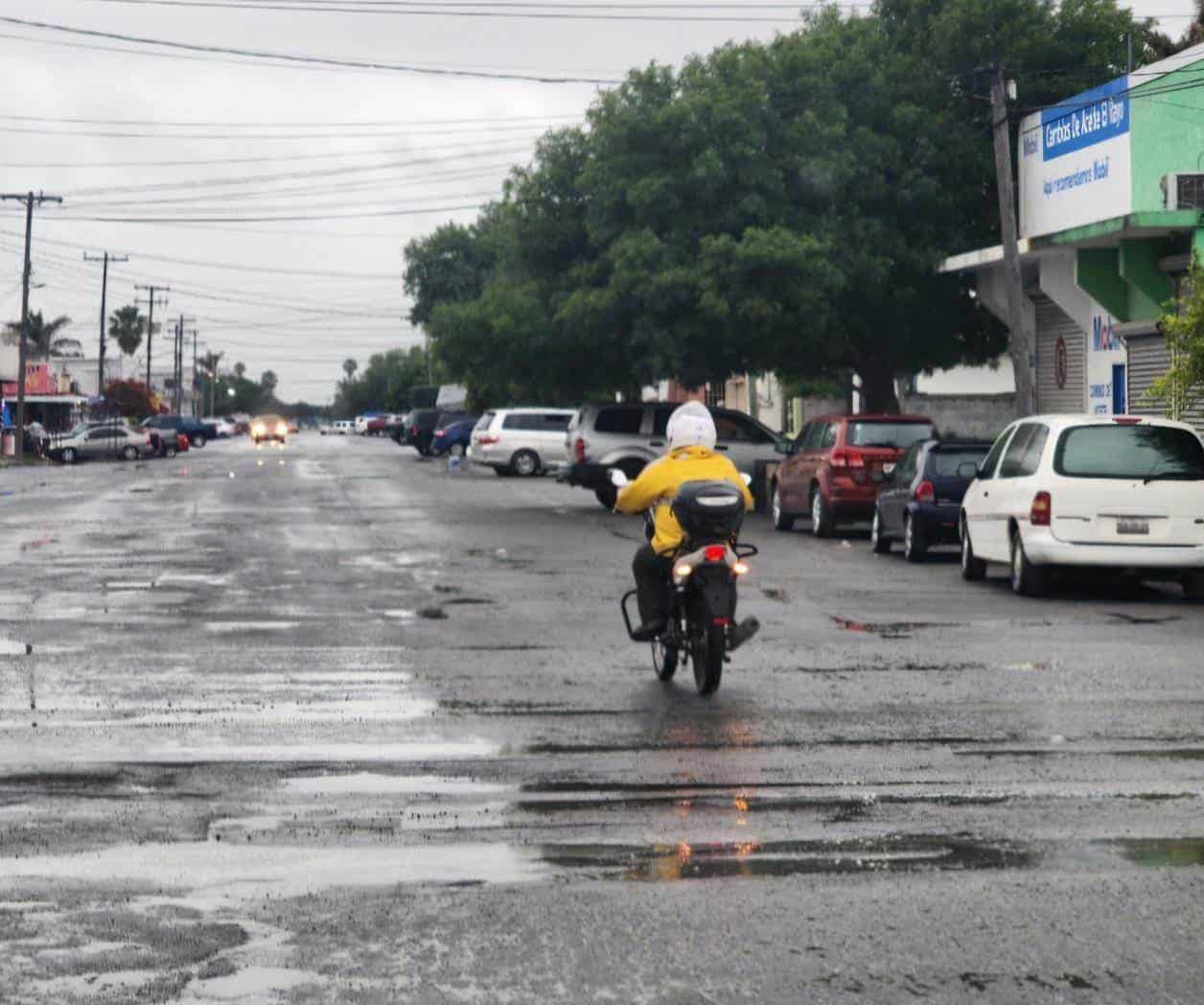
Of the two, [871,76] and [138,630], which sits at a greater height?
[871,76]

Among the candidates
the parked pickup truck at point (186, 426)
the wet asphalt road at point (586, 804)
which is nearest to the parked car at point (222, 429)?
the parked pickup truck at point (186, 426)

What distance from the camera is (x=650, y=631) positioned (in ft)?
43.0

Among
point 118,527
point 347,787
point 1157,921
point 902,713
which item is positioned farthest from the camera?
point 118,527

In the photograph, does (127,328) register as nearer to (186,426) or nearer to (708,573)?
(186,426)

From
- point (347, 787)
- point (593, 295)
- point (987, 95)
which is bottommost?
point (347, 787)

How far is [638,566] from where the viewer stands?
13234 mm

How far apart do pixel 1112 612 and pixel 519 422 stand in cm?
4086

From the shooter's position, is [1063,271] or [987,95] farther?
[987,95]

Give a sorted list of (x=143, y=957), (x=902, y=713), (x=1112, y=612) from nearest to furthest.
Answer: (x=143, y=957) < (x=902, y=713) < (x=1112, y=612)

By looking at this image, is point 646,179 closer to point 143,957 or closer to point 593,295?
point 593,295

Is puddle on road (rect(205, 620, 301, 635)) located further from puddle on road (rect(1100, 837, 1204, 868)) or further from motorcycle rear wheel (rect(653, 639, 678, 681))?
puddle on road (rect(1100, 837, 1204, 868))

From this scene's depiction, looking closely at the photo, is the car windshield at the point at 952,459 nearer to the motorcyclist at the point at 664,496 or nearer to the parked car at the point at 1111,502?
the parked car at the point at 1111,502

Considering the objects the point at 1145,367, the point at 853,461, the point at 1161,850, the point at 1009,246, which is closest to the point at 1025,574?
the point at 853,461

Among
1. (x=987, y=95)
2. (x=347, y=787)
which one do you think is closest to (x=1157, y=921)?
(x=347, y=787)
